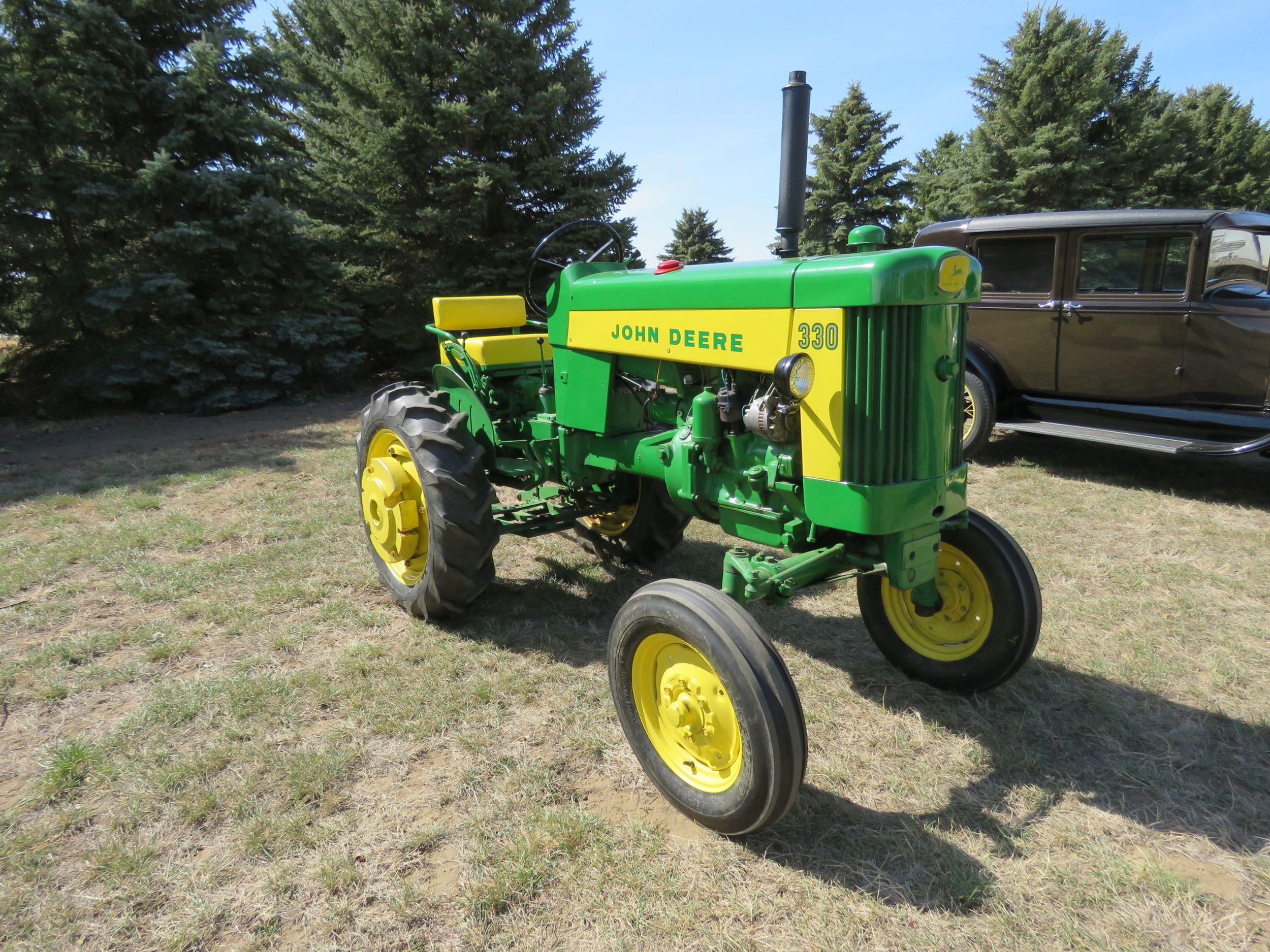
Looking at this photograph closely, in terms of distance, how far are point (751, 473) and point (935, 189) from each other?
16.9 meters

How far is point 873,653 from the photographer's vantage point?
127 inches

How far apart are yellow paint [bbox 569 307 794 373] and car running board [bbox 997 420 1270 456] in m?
4.18

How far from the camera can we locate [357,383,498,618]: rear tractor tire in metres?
3.22

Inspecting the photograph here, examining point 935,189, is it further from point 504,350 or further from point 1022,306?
point 504,350

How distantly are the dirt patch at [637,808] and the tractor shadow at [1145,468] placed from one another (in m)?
4.90

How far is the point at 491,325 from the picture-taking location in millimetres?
4184

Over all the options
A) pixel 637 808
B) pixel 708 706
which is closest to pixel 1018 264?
pixel 708 706

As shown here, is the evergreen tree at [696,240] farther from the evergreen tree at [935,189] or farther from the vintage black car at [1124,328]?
the vintage black car at [1124,328]

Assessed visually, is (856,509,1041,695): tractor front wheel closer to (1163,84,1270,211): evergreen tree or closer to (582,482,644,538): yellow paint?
(582,482,644,538): yellow paint

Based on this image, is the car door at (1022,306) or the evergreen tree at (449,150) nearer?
the car door at (1022,306)

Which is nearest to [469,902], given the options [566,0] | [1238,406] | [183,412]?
[1238,406]

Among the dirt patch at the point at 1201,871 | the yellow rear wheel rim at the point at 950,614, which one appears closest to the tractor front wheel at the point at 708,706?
the yellow rear wheel rim at the point at 950,614

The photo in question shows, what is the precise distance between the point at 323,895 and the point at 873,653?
2263 mm

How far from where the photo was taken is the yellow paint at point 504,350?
3.76 m
